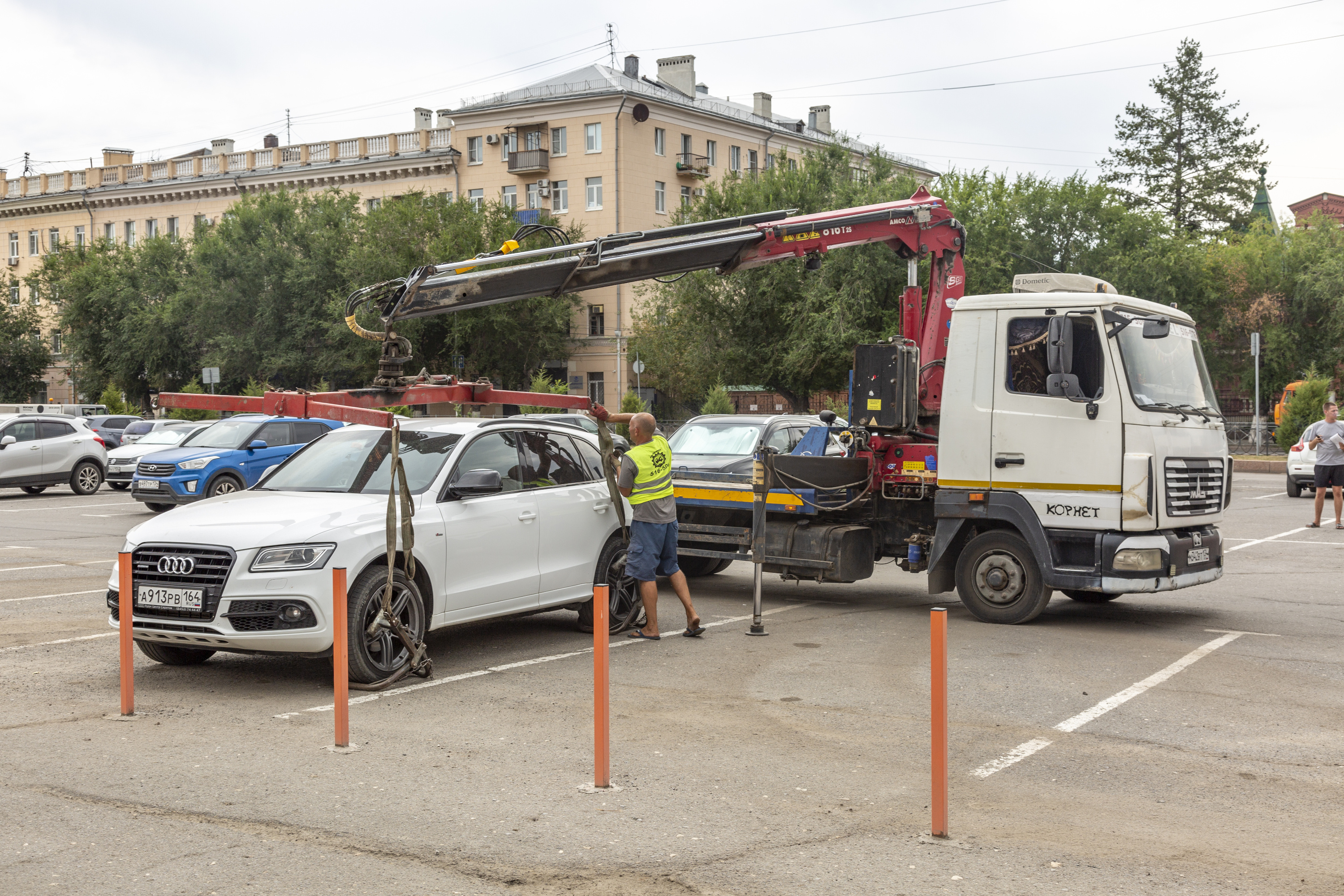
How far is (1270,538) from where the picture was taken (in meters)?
18.3

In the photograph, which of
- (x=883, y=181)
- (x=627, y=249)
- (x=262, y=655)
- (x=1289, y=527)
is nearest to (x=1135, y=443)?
(x=627, y=249)

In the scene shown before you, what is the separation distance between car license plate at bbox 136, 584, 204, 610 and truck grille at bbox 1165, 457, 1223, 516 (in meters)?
7.43

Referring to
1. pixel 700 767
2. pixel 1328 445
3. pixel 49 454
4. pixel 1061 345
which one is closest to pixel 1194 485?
pixel 1061 345

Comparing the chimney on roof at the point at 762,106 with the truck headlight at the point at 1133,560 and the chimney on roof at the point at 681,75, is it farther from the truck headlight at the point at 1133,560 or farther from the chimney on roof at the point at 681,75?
the truck headlight at the point at 1133,560

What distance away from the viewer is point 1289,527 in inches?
780

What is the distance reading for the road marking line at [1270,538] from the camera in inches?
676

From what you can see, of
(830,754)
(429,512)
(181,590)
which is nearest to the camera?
(830,754)

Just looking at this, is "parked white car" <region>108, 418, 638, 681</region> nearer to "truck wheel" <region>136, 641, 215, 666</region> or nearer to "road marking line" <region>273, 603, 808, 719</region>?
"truck wheel" <region>136, 641, 215, 666</region>

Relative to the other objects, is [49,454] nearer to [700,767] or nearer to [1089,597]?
[1089,597]

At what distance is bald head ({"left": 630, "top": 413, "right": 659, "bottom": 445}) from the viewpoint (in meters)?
10.1

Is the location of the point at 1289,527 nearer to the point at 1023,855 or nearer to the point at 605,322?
the point at 1023,855

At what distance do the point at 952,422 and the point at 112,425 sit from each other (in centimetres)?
3868

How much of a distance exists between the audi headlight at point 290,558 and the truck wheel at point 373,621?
0.27 m

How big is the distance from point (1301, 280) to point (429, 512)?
2224 inches
